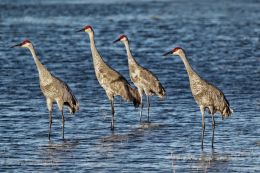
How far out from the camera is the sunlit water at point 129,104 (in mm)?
14078

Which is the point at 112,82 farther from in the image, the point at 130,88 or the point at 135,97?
the point at 135,97

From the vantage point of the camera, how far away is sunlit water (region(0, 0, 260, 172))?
1408 centimetres

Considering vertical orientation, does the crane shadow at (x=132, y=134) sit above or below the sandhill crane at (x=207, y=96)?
below

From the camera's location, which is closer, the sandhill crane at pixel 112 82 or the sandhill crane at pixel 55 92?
the sandhill crane at pixel 55 92

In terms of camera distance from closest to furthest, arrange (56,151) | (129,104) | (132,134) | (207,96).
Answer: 1. (56,151)
2. (207,96)
3. (132,134)
4. (129,104)

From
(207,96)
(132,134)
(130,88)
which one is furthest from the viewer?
(130,88)

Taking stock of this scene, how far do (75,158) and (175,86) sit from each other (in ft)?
28.2

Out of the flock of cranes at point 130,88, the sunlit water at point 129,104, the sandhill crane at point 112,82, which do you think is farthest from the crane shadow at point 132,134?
the sandhill crane at point 112,82

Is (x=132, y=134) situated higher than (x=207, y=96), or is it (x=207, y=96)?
(x=207, y=96)

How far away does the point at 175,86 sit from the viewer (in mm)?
22500

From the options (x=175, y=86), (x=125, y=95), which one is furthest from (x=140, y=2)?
(x=125, y=95)

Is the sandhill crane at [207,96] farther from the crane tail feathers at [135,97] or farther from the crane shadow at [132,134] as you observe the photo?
the crane tail feathers at [135,97]

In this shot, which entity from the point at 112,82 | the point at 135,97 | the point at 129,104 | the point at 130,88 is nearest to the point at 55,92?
the point at 112,82

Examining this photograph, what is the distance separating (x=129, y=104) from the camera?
66.0 feet
